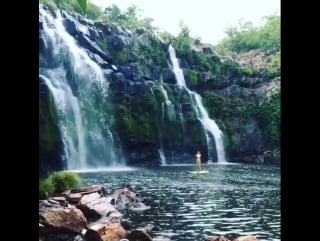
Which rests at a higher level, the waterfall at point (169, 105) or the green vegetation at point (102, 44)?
the green vegetation at point (102, 44)

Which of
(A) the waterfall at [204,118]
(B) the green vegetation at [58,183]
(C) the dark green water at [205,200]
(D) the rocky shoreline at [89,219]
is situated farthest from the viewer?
(A) the waterfall at [204,118]

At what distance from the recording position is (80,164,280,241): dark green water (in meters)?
7.65

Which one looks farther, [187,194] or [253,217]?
[187,194]

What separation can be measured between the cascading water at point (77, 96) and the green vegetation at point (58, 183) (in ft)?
7.02

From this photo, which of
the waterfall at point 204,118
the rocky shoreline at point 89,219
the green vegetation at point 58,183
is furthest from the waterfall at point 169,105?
the rocky shoreline at point 89,219

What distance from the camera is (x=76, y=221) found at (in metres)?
6.56

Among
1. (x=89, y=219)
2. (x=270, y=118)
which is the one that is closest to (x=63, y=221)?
(x=89, y=219)

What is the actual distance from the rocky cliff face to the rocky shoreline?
4.98 m

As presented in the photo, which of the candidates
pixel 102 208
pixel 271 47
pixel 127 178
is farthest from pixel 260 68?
pixel 102 208

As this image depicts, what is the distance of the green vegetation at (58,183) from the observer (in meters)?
A: 8.76

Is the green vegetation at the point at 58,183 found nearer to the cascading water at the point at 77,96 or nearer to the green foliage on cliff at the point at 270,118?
the cascading water at the point at 77,96

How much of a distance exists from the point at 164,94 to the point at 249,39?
621cm
